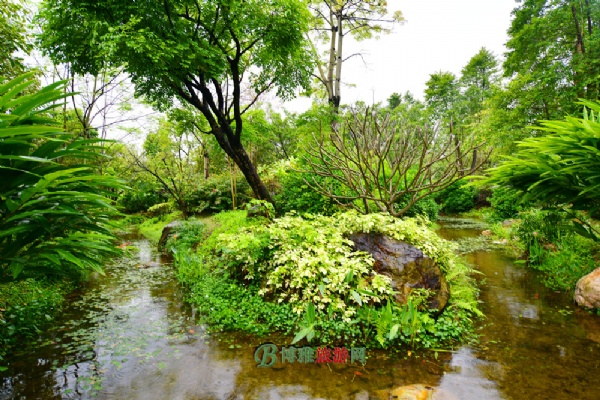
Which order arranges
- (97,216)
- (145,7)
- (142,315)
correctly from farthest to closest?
(145,7), (142,315), (97,216)

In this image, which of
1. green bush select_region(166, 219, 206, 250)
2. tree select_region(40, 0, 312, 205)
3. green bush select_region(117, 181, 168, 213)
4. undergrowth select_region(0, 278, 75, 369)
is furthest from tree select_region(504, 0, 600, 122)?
green bush select_region(117, 181, 168, 213)

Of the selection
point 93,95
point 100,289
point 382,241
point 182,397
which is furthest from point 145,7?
point 93,95

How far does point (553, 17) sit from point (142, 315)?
13740mm

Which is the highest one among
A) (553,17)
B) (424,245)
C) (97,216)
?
(553,17)

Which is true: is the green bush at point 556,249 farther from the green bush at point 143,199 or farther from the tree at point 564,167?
the green bush at point 143,199

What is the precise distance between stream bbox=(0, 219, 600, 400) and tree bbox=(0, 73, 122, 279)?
1.26m

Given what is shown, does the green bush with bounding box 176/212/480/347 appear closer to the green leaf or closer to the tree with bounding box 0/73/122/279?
the green leaf

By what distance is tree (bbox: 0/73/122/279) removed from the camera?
4.80ft

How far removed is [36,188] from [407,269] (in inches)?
151

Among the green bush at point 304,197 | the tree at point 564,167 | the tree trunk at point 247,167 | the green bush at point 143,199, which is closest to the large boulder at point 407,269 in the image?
the tree at point 564,167

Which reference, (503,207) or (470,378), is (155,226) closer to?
(470,378)

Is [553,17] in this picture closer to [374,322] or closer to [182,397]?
[374,322]

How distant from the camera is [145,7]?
5.75 meters

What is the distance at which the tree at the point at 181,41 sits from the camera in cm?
537
